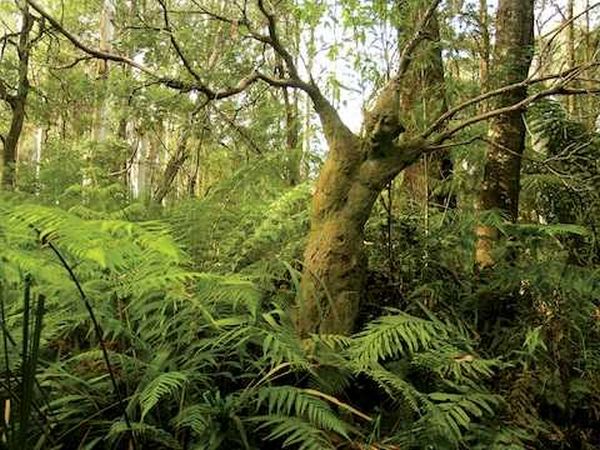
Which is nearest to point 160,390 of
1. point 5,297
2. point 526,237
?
point 5,297

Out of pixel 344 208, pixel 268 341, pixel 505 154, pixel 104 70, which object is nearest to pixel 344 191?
pixel 344 208

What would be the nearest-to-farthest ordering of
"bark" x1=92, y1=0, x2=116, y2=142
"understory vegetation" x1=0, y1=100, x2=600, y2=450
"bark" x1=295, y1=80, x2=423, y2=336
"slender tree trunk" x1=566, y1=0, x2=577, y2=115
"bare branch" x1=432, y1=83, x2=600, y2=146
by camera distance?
"understory vegetation" x1=0, y1=100, x2=600, y2=450
"bark" x1=295, y1=80, x2=423, y2=336
"bare branch" x1=432, y1=83, x2=600, y2=146
"slender tree trunk" x1=566, y1=0, x2=577, y2=115
"bark" x1=92, y1=0, x2=116, y2=142

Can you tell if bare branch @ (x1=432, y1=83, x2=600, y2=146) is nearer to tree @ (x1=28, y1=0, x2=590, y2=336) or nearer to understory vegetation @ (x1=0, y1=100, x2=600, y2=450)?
tree @ (x1=28, y1=0, x2=590, y2=336)

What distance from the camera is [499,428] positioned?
2.20m

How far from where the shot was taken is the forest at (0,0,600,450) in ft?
6.29

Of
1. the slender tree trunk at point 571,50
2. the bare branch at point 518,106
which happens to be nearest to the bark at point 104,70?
the slender tree trunk at point 571,50

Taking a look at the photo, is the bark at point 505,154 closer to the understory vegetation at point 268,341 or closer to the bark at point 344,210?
the understory vegetation at point 268,341

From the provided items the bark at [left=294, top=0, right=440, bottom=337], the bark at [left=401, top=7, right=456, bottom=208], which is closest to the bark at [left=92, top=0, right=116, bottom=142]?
the bark at [left=401, top=7, right=456, bottom=208]

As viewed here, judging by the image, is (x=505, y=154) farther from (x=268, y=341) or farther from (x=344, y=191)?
(x=268, y=341)

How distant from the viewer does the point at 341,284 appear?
101 inches

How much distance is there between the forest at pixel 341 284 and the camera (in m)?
1.92

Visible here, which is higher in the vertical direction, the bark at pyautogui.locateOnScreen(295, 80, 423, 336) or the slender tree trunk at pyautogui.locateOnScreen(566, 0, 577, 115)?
the slender tree trunk at pyautogui.locateOnScreen(566, 0, 577, 115)

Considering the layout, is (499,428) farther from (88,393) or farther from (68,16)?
(68,16)

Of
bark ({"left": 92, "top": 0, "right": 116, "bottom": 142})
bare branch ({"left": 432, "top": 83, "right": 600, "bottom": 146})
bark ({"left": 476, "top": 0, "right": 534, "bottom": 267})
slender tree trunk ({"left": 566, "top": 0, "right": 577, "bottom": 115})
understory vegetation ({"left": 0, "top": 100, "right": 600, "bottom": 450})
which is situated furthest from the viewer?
bark ({"left": 92, "top": 0, "right": 116, "bottom": 142})
